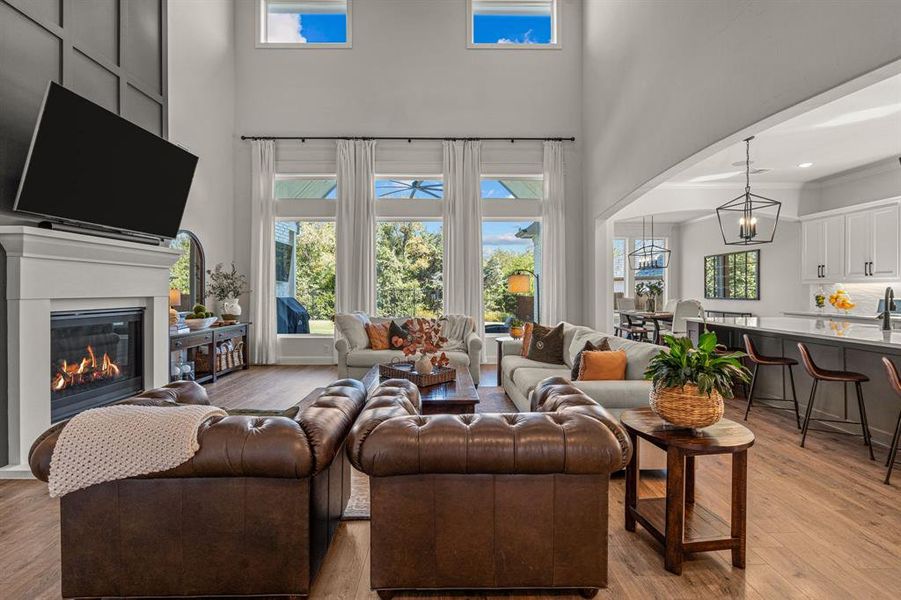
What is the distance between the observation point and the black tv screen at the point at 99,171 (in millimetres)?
3352

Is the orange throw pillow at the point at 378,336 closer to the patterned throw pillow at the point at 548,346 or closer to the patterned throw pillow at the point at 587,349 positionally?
the patterned throw pillow at the point at 548,346

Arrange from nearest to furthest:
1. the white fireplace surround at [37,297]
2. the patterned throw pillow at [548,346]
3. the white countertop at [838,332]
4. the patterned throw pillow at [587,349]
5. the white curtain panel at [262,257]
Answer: the white fireplace surround at [37,297]
the white countertop at [838,332]
the patterned throw pillow at [587,349]
the patterned throw pillow at [548,346]
the white curtain panel at [262,257]

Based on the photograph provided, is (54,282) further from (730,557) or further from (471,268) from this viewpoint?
(471,268)

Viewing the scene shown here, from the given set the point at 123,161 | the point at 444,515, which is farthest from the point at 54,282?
the point at 444,515

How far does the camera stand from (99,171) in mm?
3865

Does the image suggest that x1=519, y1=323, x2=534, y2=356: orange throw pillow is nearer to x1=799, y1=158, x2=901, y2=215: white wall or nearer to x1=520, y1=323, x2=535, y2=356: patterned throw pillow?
x1=520, y1=323, x2=535, y2=356: patterned throw pillow

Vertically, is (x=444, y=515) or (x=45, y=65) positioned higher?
(x=45, y=65)

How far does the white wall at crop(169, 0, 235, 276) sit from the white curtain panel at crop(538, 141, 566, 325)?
506 cm

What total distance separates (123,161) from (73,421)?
3.16 metres

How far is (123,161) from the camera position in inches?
162

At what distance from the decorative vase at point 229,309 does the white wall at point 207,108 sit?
1.99 ft

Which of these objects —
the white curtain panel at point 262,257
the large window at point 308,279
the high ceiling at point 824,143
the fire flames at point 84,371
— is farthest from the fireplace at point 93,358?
the high ceiling at point 824,143

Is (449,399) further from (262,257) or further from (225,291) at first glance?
(262,257)

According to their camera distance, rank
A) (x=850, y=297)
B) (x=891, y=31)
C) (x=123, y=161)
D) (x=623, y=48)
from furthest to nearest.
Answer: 1. (x=850, y=297)
2. (x=623, y=48)
3. (x=123, y=161)
4. (x=891, y=31)
